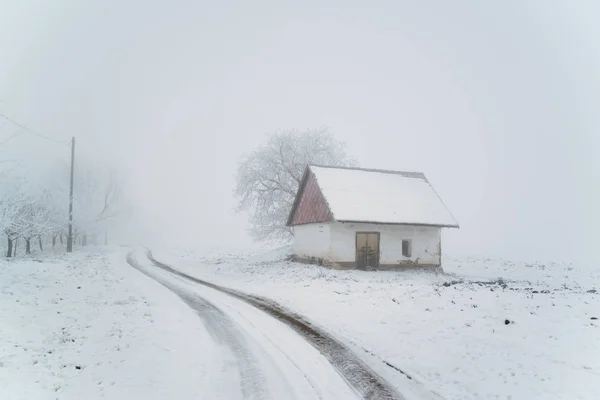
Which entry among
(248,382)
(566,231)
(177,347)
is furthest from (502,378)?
(566,231)

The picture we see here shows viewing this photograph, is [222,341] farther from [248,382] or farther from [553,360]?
[553,360]

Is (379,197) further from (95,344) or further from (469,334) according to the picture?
(95,344)

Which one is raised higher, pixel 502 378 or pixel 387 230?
pixel 387 230

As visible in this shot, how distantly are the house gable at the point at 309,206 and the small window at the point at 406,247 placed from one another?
6.58 meters

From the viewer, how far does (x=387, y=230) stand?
2680 centimetres

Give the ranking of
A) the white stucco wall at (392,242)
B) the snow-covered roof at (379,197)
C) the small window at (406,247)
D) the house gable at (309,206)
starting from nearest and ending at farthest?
the white stucco wall at (392,242), the snow-covered roof at (379,197), the house gable at (309,206), the small window at (406,247)

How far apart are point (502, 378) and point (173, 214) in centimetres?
13801

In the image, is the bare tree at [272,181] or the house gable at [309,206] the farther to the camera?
the bare tree at [272,181]

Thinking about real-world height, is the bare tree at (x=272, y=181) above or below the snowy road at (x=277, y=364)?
above

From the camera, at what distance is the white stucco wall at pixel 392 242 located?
83.9 feet

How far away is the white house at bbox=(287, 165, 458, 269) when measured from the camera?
25.8m

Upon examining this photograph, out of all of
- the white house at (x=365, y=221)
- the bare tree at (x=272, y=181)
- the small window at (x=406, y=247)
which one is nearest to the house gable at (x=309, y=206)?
the white house at (x=365, y=221)

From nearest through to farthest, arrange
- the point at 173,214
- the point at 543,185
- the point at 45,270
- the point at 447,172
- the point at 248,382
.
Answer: the point at 248,382, the point at 45,270, the point at 543,185, the point at 173,214, the point at 447,172

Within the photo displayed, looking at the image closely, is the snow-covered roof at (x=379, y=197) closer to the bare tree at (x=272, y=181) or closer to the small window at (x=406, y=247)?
the small window at (x=406, y=247)
